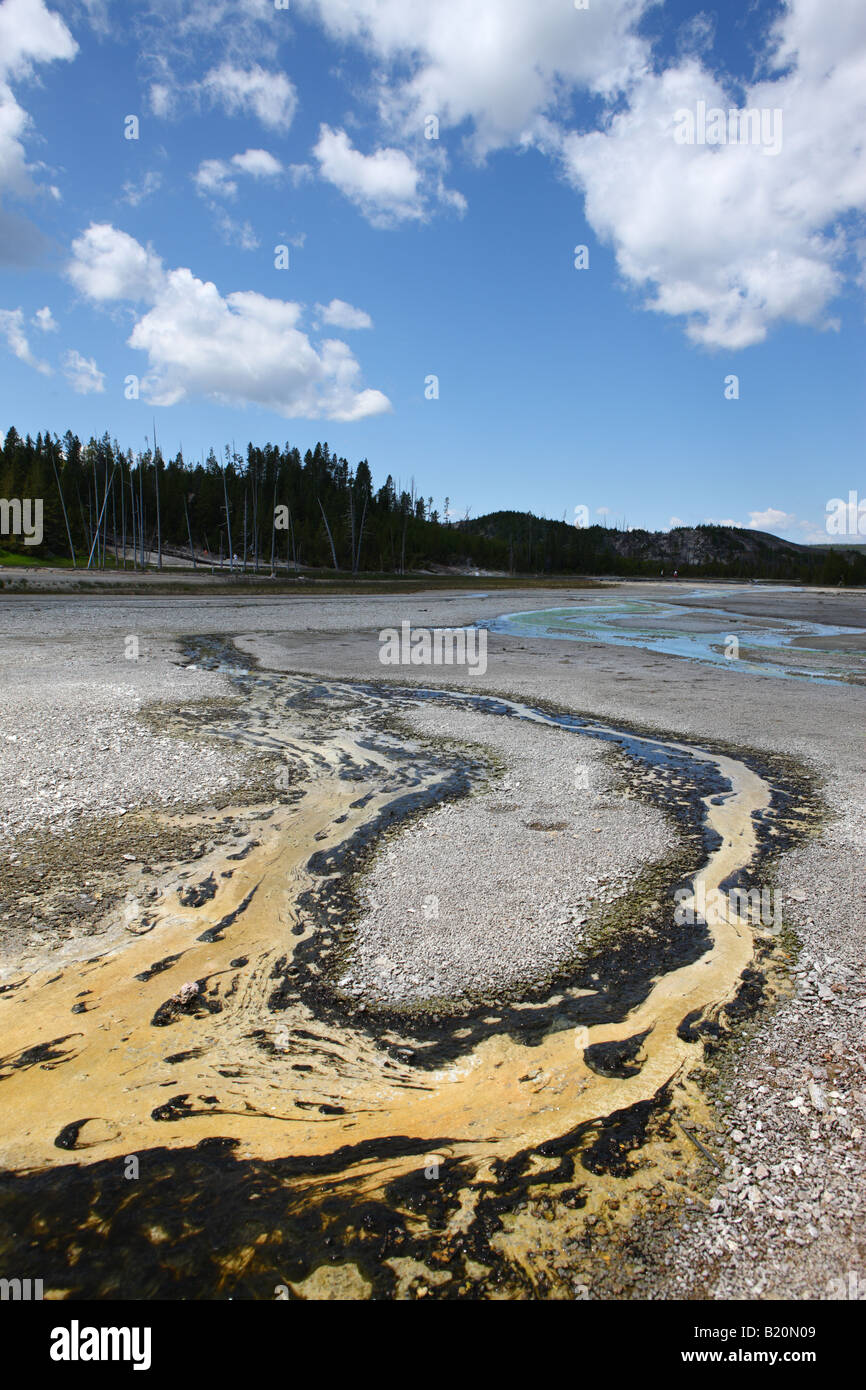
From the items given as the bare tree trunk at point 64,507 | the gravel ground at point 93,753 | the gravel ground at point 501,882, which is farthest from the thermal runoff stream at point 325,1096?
the bare tree trunk at point 64,507

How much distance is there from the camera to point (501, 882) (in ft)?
17.1

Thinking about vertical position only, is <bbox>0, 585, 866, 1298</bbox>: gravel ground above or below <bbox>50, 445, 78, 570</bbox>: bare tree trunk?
below

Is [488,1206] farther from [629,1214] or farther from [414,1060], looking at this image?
[414,1060]

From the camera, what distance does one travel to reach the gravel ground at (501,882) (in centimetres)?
418

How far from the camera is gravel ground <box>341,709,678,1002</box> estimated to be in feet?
13.7

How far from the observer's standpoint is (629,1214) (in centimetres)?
258

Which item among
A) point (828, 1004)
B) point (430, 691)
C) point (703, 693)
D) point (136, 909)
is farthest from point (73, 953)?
point (703, 693)

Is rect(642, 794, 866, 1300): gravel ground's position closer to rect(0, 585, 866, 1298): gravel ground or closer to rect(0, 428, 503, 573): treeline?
rect(0, 585, 866, 1298): gravel ground

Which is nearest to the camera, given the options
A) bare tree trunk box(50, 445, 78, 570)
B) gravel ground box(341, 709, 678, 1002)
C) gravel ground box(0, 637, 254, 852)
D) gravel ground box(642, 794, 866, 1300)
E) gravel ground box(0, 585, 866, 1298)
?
gravel ground box(642, 794, 866, 1300)

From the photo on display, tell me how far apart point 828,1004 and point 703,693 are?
1022cm

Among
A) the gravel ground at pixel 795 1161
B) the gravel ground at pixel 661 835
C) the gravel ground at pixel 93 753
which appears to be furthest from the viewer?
the gravel ground at pixel 93 753

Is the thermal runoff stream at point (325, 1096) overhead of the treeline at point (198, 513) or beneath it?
beneath

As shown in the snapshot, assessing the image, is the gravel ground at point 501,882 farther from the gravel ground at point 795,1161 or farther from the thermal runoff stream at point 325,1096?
the gravel ground at point 795,1161

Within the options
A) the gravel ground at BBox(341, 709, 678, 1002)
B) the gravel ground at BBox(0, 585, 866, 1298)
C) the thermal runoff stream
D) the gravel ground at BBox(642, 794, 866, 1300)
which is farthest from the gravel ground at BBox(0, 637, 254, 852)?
the gravel ground at BBox(642, 794, 866, 1300)
